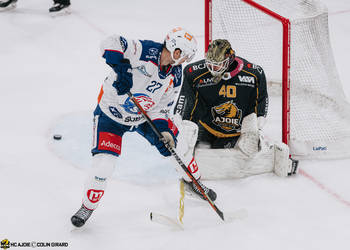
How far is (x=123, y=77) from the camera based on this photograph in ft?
8.63

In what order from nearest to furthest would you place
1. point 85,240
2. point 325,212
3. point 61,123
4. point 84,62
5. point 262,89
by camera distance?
point 85,240 → point 325,212 → point 262,89 → point 61,123 → point 84,62

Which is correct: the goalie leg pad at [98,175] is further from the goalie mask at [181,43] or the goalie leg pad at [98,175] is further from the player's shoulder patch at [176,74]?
the goalie mask at [181,43]

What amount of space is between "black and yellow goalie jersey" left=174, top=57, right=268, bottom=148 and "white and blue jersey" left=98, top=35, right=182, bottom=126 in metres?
0.49

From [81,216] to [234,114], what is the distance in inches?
49.1

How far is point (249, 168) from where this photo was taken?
3453mm

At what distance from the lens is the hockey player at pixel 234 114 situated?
335 centimetres

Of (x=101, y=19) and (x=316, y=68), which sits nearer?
(x=316, y=68)

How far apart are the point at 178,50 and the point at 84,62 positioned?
307 centimetres

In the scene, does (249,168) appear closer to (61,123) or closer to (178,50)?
(178,50)

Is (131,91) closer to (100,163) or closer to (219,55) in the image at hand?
(100,163)

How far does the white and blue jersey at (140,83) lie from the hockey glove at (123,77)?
0.03 meters

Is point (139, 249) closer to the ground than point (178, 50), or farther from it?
closer to the ground

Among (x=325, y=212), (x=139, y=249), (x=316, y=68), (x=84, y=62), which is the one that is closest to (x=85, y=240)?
(x=139, y=249)

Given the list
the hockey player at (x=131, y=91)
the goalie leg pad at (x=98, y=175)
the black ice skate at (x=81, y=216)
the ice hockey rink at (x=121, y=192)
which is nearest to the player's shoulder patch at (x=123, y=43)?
the hockey player at (x=131, y=91)
